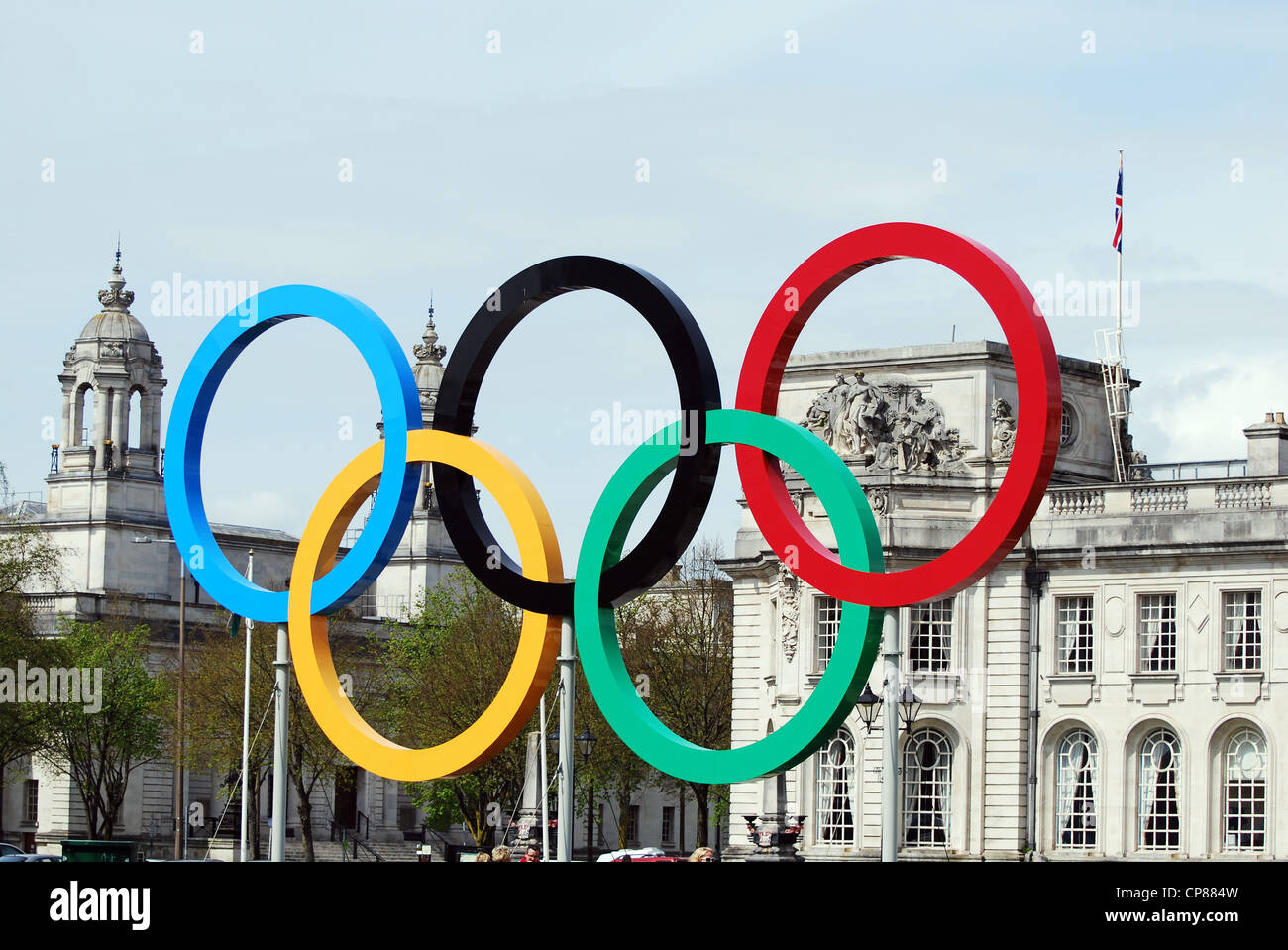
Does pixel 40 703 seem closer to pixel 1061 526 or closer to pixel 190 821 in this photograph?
pixel 190 821

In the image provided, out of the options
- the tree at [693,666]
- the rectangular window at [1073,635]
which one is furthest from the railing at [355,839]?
the rectangular window at [1073,635]

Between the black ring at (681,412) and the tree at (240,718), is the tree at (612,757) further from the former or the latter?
the black ring at (681,412)

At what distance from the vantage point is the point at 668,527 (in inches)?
1222

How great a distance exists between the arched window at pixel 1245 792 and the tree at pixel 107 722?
4334cm

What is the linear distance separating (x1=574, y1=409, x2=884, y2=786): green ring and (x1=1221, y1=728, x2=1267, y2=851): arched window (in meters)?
39.6

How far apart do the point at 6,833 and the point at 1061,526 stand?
5222 centimetres

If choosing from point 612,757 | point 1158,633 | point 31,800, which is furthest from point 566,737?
point 31,800

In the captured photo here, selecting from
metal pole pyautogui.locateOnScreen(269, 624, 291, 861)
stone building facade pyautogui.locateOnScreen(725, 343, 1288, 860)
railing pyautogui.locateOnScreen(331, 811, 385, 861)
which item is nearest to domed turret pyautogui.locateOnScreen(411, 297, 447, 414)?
railing pyautogui.locateOnScreen(331, 811, 385, 861)

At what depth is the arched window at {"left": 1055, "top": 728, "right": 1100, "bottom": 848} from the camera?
70.8 metres

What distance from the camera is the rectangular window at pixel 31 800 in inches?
4139

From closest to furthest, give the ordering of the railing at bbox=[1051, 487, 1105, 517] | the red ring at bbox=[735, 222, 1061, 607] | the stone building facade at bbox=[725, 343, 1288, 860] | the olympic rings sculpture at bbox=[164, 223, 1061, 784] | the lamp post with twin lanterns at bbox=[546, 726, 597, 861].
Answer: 1. the red ring at bbox=[735, 222, 1061, 607]
2. the olympic rings sculpture at bbox=[164, 223, 1061, 784]
3. the lamp post with twin lanterns at bbox=[546, 726, 597, 861]
4. the stone building facade at bbox=[725, 343, 1288, 860]
5. the railing at bbox=[1051, 487, 1105, 517]

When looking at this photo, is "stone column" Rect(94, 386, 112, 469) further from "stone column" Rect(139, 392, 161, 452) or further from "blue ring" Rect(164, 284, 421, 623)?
"blue ring" Rect(164, 284, 421, 623)

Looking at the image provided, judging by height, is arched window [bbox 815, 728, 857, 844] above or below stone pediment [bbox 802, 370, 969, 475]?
below
